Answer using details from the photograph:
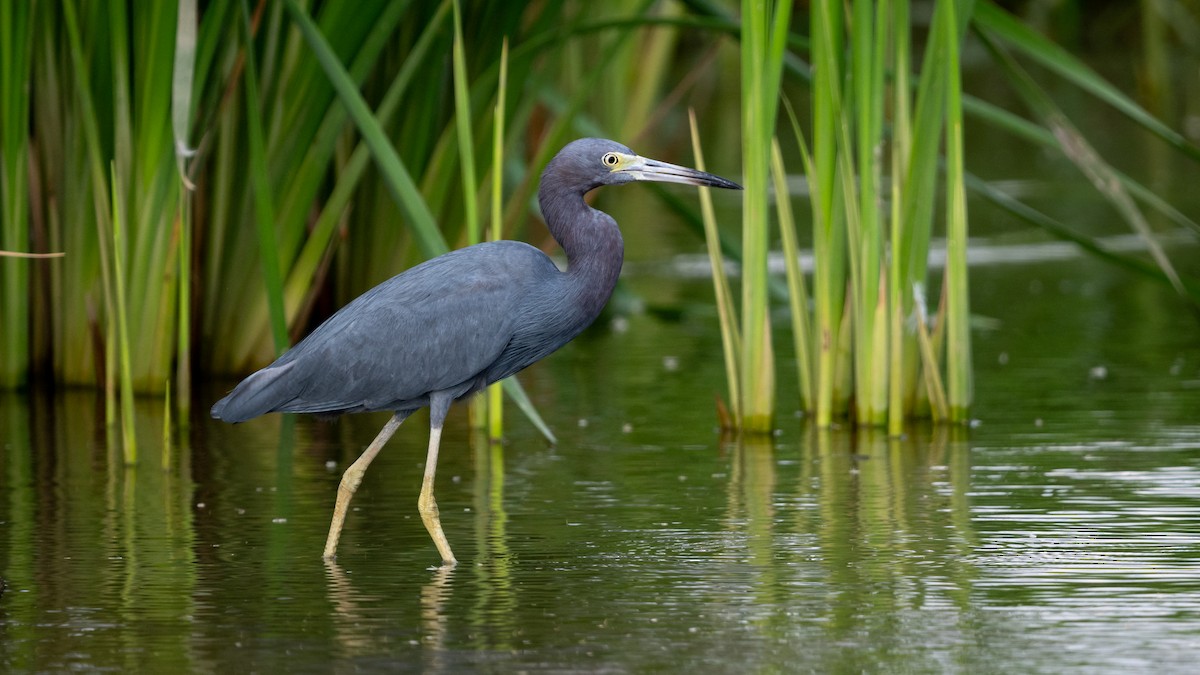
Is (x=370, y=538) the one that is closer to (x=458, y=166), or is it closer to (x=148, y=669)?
(x=148, y=669)

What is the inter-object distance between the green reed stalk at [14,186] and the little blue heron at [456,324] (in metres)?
2.56

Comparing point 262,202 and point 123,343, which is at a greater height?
point 262,202

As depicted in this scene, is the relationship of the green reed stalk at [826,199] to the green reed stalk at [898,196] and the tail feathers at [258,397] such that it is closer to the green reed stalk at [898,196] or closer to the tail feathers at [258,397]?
the green reed stalk at [898,196]

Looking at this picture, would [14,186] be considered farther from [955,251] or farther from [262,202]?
[955,251]

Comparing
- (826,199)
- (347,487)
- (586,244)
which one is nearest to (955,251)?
(826,199)

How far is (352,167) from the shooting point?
8.88 metres

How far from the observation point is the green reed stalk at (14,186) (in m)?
8.40

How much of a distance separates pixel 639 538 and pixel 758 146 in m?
1.82

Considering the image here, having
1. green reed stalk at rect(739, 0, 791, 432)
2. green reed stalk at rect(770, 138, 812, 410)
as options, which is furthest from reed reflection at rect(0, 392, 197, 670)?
green reed stalk at rect(770, 138, 812, 410)

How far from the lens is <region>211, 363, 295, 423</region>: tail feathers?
21.2 feet

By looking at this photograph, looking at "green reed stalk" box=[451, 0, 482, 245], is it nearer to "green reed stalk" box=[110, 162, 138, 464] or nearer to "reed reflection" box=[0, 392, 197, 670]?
"green reed stalk" box=[110, 162, 138, 464]

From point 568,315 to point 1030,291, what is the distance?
6.36 metres

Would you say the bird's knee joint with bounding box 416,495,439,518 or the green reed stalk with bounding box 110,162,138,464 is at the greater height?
the green reed stalk with bounding box 110,162,138,464

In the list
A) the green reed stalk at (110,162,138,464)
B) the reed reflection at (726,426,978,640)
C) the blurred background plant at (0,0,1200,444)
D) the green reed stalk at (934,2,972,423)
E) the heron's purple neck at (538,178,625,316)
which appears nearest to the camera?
the reed reflection at (726,426,978,640)
